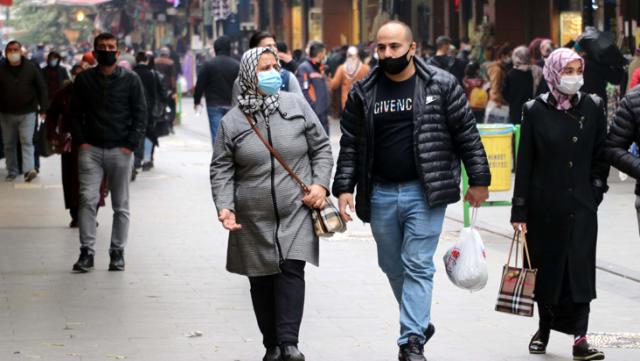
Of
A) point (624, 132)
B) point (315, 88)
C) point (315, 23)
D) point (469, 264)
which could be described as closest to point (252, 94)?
point (469, 264)

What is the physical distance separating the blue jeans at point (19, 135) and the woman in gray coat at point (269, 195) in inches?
490

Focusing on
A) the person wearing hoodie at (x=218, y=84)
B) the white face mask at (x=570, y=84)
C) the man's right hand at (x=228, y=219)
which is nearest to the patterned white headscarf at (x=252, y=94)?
the man's right hand at (x=228, y=219)

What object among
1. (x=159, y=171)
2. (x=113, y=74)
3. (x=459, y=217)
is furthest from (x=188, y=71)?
(x=113, y=74)

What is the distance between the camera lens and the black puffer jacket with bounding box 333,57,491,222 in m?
7.68

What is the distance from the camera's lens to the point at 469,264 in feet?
26.0

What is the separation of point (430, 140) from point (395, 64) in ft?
1.35

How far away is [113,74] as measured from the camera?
1142 centimetres

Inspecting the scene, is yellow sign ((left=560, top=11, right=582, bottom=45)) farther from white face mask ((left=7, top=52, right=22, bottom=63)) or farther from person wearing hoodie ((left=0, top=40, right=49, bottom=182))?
white face mask ((left=7, top=52, right=22, bottom=63))

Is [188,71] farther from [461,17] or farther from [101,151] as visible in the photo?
[101,151]

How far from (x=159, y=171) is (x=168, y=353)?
13.6m

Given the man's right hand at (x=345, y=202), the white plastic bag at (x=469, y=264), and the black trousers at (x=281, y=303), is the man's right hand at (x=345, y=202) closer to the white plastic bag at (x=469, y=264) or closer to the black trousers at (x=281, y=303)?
the black trousers at (x=281, y=303)

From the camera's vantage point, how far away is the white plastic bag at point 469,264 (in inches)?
311

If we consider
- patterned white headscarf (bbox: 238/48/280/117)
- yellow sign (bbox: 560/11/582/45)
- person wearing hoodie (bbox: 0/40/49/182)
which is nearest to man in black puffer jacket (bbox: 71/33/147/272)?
patterned white headscarf (bbox: 238/48/280/117)

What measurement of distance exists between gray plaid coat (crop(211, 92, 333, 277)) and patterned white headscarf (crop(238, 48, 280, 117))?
0.04 meters
